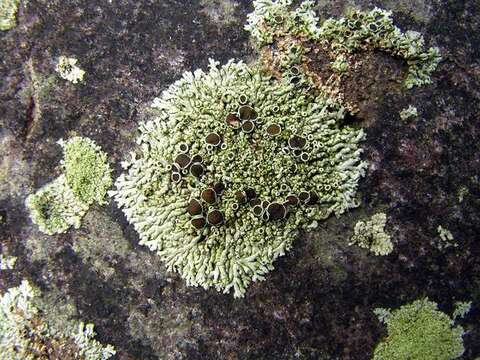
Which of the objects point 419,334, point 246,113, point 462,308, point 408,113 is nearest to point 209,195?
point 246,113

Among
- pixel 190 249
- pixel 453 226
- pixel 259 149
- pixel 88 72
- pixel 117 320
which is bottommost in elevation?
pixel 117 320

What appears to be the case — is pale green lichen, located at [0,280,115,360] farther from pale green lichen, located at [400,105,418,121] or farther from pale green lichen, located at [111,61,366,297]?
pale green lichen, located at [400,105,418,121]

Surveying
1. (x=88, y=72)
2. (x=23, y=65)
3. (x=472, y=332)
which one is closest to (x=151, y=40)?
(x=88, y=72)

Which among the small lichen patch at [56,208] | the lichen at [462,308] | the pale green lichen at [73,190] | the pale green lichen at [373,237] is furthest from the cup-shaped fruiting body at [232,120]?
the lichen at [462,308]

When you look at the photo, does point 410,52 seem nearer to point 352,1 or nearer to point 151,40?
point 352,1

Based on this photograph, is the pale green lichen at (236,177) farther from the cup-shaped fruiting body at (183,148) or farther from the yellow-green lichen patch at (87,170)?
the yellow-green lichen patch at (87,170)

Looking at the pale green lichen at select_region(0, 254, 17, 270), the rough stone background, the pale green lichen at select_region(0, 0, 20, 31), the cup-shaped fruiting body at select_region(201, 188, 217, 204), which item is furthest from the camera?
the pale green lichen at select_region(0, 0, 20, 31)

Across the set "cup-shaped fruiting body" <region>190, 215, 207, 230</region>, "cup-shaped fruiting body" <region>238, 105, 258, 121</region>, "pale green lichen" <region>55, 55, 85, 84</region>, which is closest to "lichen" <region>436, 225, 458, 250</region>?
"cup-shaped fruiting body" <region>238, 105, 258, 121</region>
